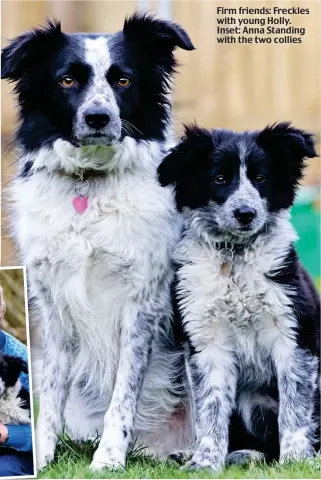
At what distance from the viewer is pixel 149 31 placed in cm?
464

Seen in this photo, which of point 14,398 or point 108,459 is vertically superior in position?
point 14,398

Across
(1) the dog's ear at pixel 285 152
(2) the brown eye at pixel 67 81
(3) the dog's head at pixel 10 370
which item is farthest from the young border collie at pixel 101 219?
(1) the dog's ear at pixel 285 152

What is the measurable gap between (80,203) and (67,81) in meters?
0.63

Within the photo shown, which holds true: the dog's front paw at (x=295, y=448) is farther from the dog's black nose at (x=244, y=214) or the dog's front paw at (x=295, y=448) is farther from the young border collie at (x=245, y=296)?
the dog's black nose at (x=244, y=214)

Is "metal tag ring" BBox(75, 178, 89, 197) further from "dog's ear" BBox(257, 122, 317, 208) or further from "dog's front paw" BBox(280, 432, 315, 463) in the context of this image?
"dog's front paw" BBox(280, 432, 315, 463)

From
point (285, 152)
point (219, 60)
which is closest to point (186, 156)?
point (285, 152)

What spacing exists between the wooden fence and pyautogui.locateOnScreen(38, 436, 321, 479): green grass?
4.08 feet

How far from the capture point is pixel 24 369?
14.9 feet

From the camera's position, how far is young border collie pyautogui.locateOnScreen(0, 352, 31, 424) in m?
4.47

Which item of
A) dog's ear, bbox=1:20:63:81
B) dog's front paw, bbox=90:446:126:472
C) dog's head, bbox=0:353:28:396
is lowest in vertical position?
dog's front paw, bbox=90:446:126:472

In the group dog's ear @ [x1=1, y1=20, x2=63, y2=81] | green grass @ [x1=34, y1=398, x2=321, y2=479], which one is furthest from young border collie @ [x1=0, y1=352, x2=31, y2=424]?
dog's ear @ [x1=1, y1=20, x2=63, y2=81]

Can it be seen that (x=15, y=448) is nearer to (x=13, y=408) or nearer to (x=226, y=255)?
(x=13, y=408)

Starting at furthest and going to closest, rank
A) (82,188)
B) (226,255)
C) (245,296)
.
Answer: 1. (82,188)
2. (226,255)
3. (245,296)

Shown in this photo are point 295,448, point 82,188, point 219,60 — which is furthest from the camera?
point 219,60
